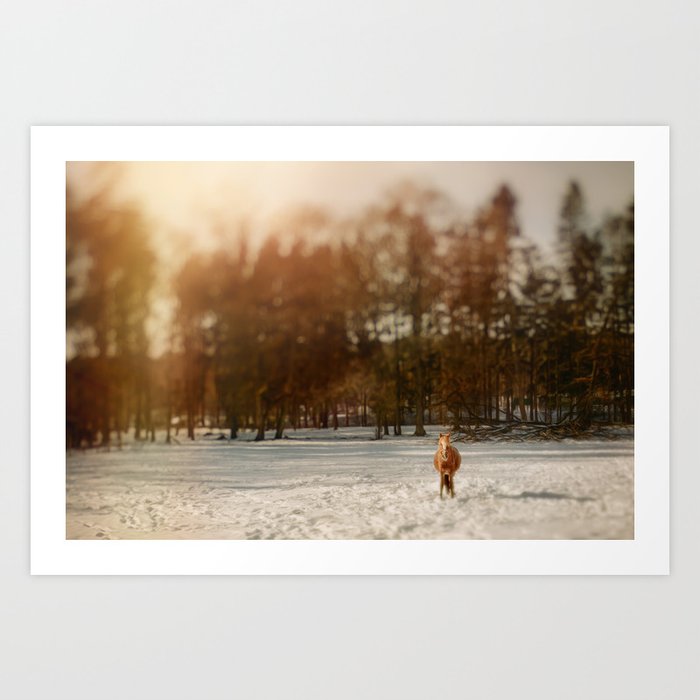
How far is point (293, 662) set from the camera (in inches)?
111

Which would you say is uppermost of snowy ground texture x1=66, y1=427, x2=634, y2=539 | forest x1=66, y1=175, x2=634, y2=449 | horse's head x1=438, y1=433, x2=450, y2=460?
forest x1=66, y1=175, x2=634, y2=449

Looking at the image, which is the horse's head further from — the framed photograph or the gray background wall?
the gray background wall

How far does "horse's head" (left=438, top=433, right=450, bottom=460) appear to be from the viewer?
2.79m

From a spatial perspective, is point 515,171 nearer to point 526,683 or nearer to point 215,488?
point 215,488

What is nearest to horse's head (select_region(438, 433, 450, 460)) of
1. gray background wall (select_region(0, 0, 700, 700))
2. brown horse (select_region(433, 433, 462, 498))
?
brown horse (select_region(433, 433, 462, 498))

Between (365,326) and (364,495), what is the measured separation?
1.75 ft

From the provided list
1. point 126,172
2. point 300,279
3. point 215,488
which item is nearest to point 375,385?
point 300,279

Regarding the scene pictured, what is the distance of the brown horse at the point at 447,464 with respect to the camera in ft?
9.14

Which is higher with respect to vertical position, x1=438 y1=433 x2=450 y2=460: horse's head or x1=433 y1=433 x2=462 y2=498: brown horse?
x1=438 y1=433 x2=450 y2=460: horse's head

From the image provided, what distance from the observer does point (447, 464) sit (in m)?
2.79

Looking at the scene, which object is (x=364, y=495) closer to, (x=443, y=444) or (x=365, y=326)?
(x=443, y=444)
